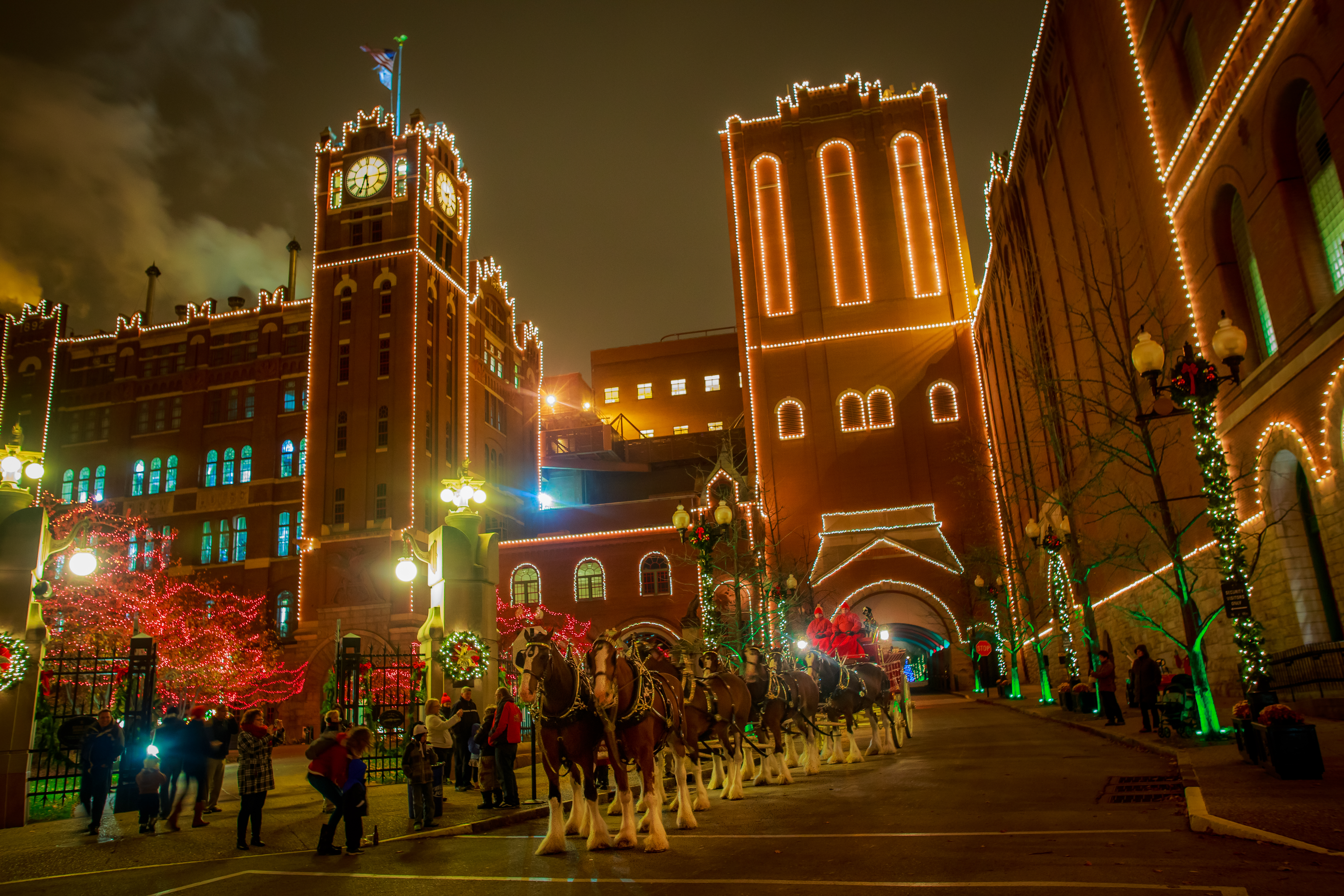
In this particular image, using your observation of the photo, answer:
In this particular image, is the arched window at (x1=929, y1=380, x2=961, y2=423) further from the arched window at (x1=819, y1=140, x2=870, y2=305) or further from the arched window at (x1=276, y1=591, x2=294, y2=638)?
the arched window at (x1=276, y1=591, x2=294, y2=638)

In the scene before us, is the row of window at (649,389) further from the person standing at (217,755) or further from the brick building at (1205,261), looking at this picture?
the person standing at (217,755)

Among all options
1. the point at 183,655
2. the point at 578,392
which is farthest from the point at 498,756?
the point at 578,392

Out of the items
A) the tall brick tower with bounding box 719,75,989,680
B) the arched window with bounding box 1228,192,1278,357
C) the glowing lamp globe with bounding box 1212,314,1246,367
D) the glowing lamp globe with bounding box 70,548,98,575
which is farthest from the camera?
the tall brick tower with bounding box 719,75,989,680

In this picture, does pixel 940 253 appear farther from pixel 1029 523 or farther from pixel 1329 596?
pixel 1329 596

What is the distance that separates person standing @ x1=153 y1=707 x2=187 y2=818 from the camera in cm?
1361

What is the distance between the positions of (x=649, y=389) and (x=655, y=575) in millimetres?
27392

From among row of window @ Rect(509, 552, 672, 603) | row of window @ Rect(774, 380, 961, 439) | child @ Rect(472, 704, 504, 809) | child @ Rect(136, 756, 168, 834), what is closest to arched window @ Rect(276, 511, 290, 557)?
row of window @ Rect(509, 552, 672, 603)

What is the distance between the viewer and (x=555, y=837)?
31.0ft

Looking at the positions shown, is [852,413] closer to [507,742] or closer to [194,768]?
[507,742]

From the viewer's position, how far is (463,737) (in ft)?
53.5

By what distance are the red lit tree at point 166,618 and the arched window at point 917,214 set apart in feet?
128

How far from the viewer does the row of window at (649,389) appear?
7462 cm

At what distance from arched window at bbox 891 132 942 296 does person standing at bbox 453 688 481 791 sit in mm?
40094

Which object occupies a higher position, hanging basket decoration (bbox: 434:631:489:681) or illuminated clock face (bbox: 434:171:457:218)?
illuminated clock face (bbox: 434:171:457:218)
